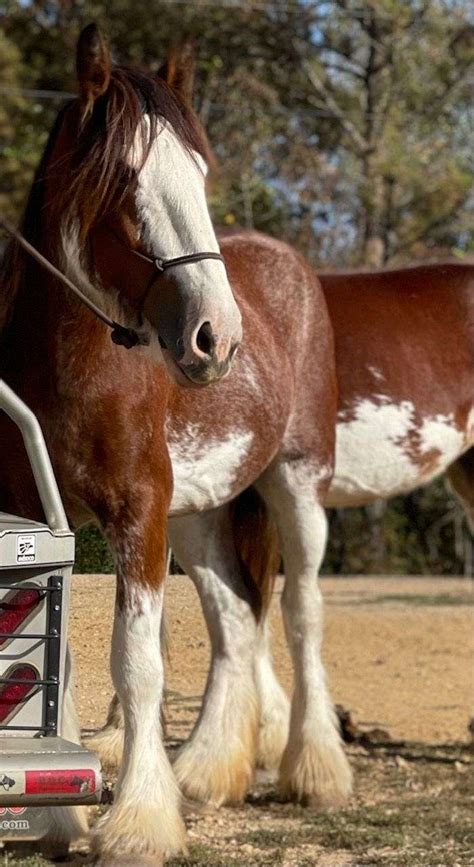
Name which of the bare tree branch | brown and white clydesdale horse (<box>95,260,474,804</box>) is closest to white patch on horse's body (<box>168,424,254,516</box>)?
brown and white clydesdale horse (<box>95,260,474,804</box>)

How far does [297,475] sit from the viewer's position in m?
5.53

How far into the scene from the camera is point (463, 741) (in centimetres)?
680

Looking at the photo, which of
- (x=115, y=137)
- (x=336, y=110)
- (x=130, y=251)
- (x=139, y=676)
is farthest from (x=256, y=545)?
(x=336, y=110)

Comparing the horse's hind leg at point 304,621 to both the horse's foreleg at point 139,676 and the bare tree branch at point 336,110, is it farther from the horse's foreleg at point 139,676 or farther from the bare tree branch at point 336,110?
the bare tree branch at point 336,110

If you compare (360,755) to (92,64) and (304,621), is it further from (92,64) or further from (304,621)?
(92,64)

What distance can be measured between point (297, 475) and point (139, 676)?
171cm

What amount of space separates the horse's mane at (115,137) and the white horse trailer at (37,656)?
774mm

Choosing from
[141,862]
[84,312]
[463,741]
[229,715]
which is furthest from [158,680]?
[463,741]

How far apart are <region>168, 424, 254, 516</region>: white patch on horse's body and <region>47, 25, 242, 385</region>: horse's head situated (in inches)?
25.7

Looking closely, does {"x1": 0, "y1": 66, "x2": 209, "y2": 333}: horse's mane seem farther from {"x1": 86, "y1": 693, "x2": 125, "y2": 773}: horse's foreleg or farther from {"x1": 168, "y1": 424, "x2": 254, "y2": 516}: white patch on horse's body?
{"x1": 86, "y1": 693, "x2": 125, "y2": 773}: horse's foreleg

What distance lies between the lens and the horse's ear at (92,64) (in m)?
3.93

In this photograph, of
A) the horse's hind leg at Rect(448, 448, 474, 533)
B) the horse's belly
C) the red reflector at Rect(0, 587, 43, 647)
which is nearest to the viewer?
the red reflector at Rect(0, 587, 43, 647)

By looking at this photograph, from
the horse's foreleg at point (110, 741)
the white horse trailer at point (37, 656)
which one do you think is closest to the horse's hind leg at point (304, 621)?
the horse's foreleg at point (110, 741)

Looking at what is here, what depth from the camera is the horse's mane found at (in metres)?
3.86
